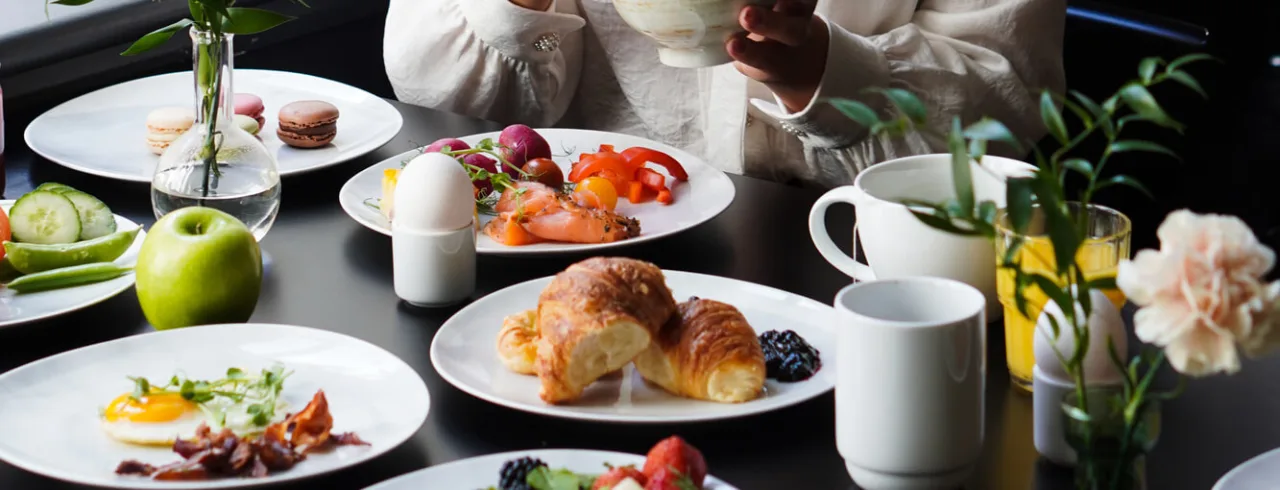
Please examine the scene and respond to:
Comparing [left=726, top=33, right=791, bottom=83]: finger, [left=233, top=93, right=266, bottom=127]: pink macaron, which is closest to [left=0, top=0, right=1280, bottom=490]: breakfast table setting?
[left=726, top=33, right=791, bottom=83]: finger

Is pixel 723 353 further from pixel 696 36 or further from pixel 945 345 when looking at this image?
pixel 696 36

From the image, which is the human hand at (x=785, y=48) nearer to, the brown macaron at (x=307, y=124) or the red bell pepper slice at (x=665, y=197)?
the red bell pepper slice at (x=665, y=197)

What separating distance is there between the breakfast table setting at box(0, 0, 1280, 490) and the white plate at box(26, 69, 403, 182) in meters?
0.12

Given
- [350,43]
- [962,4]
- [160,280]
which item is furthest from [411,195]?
[350,43]

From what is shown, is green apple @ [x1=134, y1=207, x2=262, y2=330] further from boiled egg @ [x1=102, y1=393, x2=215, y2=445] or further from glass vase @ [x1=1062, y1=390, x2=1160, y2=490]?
glass vase @ [x1=1062, y1=390, x2=1160, y2=490]

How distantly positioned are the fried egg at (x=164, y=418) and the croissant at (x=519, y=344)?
0.56ft

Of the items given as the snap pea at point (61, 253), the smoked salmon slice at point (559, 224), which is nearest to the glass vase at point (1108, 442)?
the smoked salmon slice at point (559, 224)

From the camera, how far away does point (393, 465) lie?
2.96 ft

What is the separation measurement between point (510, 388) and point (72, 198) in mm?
565

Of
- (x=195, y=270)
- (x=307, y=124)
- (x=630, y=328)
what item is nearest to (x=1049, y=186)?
(x=630, y=328)

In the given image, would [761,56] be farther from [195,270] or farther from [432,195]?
[195,270]

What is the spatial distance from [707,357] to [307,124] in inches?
32.9

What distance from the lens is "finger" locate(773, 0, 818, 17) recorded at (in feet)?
4.53

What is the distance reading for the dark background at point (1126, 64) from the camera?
1.95 m
